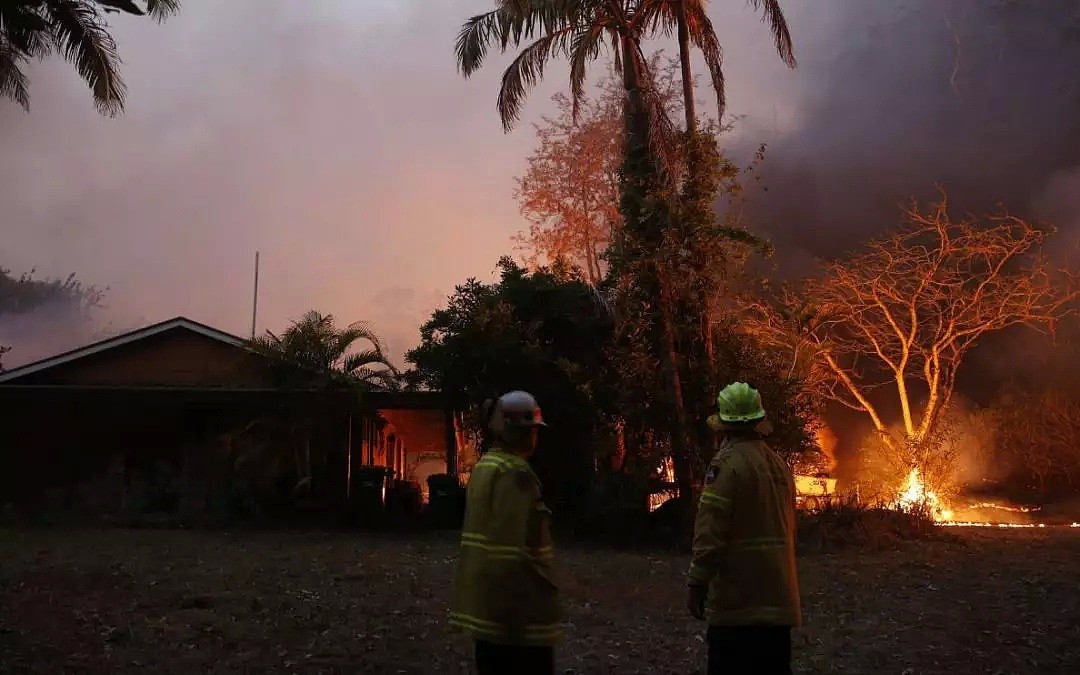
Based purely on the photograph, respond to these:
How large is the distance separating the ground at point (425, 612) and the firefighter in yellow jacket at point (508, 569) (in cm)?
299

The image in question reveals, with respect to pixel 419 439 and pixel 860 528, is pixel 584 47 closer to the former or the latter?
pixel 860 528

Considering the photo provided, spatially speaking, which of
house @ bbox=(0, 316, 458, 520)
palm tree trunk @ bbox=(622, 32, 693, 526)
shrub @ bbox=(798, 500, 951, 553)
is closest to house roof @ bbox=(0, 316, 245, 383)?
house @ bbox=(0, 316, 458, 520)

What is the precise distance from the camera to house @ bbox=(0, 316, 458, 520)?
16266 millimetres

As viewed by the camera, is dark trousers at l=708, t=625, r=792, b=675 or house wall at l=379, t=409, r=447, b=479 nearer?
dark trousers at l=708, t=625, r=792, b=675

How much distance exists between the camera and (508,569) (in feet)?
10.8

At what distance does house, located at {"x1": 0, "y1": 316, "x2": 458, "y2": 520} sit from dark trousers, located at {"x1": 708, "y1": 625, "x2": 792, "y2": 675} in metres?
12.8

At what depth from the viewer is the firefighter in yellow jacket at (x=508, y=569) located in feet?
10.7

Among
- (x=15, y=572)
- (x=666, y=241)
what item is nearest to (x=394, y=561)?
(x=15, y=572)

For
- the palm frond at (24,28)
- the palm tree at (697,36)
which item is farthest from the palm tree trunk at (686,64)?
the palm frond at (24,28)

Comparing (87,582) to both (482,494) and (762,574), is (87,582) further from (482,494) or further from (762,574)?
(762,574)

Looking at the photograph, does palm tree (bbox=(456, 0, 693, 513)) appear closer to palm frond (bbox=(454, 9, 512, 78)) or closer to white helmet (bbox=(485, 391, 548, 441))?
palm frond (bbox=(454, 9, 512, 78))

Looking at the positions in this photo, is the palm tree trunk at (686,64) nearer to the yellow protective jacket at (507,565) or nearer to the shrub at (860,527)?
the shrub at (860,527)

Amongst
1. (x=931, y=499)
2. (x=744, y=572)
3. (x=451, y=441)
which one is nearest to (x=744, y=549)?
(x=744, y=572)

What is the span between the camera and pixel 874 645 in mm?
6754
